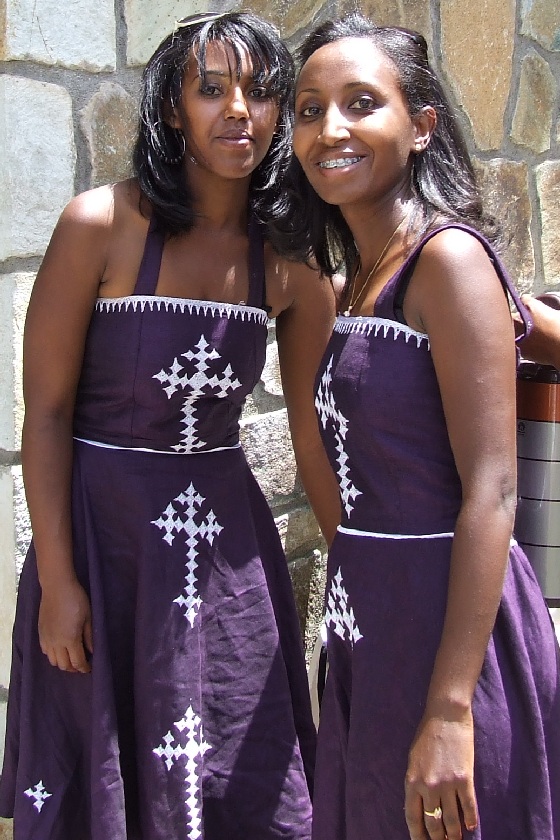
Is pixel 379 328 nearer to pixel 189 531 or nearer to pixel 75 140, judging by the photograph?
pixel 189 531

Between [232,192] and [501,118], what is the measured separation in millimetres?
1779

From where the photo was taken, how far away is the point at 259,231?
6.37 feet

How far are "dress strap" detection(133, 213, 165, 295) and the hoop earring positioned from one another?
Result: 13 centimetres

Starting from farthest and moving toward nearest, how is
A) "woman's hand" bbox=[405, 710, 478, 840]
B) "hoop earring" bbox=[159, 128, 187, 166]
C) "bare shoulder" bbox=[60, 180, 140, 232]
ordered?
1. "hoop earring" bbox=[159, 128, 187, 166]
2. "bare shoulder" bbox=[60, 180, 140, 232]
3. "woman's hand" bbox=[405, 710, 478, 840]

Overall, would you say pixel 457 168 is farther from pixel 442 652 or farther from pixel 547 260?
pixel 547 260

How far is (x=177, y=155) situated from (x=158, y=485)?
2.00 feet

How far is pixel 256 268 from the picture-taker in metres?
1.90

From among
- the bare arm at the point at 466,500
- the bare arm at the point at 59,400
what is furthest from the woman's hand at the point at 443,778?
the bare arm at the point at 59,400

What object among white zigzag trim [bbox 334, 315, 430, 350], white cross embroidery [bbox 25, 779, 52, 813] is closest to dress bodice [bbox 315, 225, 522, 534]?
white zigzag trim [bbox 334, 315, 430, 350]

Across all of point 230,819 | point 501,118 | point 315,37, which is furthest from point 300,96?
point 501,118

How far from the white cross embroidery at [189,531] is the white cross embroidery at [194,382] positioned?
0.32 feet

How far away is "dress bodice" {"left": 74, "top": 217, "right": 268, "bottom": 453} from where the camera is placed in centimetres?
176

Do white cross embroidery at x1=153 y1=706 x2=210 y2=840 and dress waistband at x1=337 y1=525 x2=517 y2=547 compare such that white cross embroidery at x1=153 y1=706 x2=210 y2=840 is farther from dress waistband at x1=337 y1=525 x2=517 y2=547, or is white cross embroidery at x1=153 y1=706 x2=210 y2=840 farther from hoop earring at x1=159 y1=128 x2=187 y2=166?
hoop earring at x1=159 y1=128 x2=187 y2=166

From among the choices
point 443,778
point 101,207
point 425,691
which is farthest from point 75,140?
point 443,778
